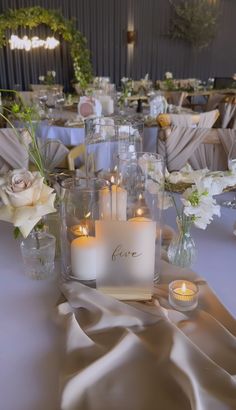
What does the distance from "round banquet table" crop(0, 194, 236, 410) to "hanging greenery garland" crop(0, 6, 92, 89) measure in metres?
7.46

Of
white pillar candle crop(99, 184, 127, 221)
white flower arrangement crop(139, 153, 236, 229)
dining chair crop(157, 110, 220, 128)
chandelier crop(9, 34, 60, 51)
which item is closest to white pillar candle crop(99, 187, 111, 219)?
white pillar candle crop(99, 184, 127, 221)

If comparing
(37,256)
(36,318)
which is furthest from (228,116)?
(36,318)

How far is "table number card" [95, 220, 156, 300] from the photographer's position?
0.79 metres

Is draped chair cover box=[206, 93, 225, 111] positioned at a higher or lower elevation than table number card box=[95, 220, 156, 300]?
higher

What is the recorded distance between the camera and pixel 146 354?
0.66 m

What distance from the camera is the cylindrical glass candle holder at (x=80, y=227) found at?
88 cm

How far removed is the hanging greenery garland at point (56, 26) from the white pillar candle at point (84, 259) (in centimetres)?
759

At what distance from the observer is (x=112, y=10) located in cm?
1000

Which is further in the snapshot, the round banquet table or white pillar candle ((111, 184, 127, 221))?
white pillar candle ((111, 184, 127, 221))

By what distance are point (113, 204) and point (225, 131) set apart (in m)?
1.45

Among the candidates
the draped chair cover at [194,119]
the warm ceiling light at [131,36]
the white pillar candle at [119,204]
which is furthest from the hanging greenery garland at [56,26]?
the white pillar candle at [119,204]

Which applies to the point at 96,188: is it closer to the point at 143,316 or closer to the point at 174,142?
the point at 143,316

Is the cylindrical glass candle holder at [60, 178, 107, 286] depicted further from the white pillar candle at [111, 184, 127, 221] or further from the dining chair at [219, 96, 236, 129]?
the dining chair at [219, 96, 236, 129]

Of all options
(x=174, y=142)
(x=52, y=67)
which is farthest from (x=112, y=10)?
(x=174, y=142)
